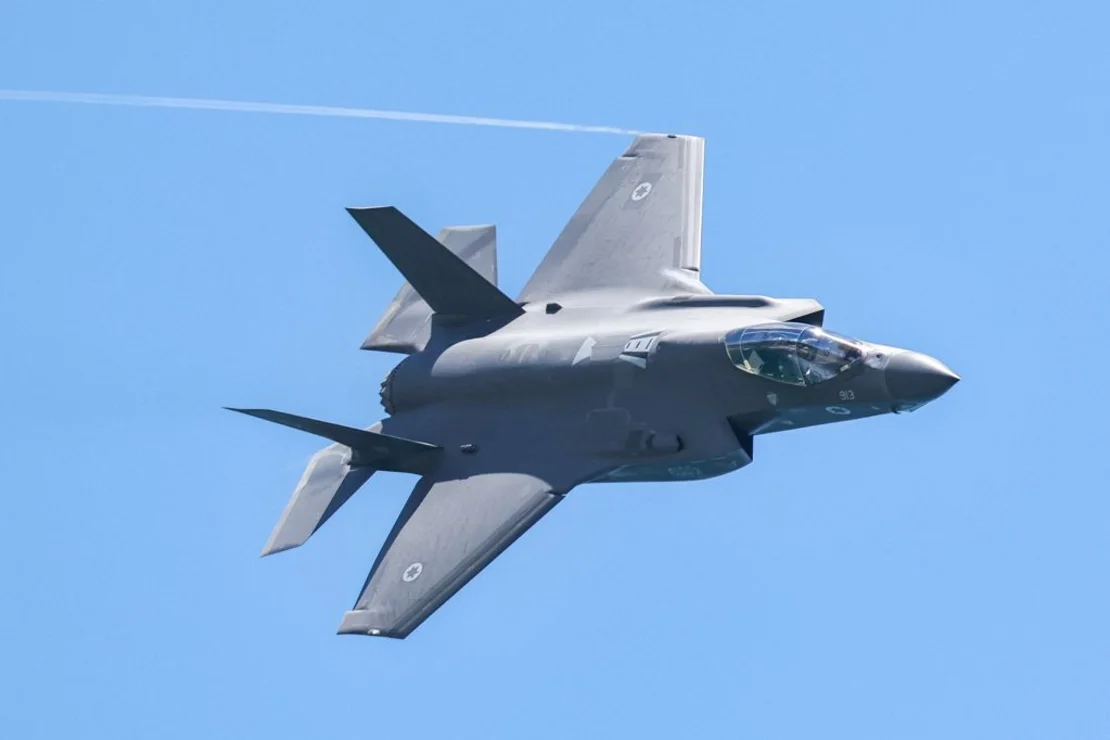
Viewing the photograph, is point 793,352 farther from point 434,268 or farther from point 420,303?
point 420,303

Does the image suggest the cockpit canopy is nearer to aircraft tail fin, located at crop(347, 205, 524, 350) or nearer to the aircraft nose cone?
the aircraft nose cone

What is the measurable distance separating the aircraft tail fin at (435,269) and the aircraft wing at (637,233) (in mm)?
974

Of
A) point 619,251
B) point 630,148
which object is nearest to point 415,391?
point 619,251

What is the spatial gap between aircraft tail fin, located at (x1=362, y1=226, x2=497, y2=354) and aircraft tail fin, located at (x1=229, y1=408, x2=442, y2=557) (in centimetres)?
198

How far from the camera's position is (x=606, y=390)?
33562 millimetres

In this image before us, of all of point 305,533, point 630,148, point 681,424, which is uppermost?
point 630,148

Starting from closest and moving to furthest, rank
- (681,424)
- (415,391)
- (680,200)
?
(681,424)
(415,391)
(680,200)

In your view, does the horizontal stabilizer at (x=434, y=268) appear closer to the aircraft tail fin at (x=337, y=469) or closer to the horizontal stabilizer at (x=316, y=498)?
the aircraft tail fin at (x=337, y=469)

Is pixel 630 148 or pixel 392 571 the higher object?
pixel 630 148

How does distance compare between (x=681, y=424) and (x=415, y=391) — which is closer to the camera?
(x=681, y=424)

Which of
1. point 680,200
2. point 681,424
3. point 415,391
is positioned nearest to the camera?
point 681,424

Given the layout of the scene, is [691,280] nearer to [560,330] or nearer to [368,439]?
[560,330]

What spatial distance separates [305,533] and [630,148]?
862 centimetres

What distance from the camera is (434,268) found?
118ft
